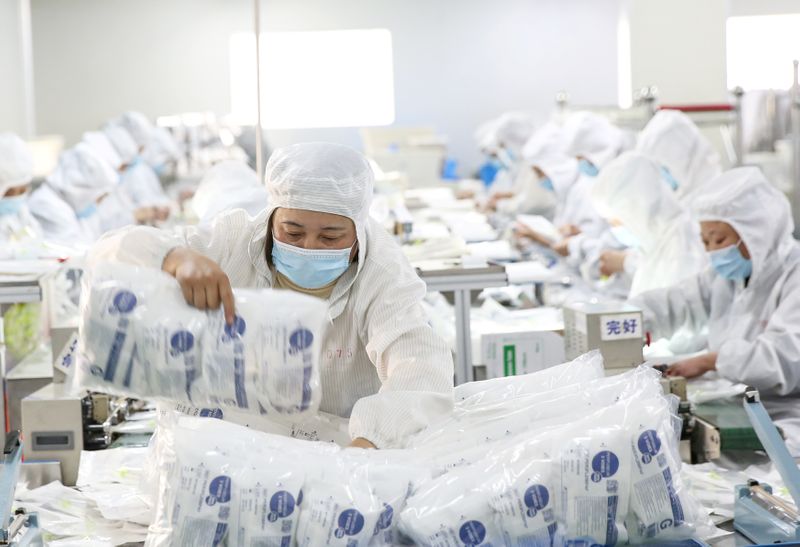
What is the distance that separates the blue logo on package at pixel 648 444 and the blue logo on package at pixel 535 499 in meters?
0.16

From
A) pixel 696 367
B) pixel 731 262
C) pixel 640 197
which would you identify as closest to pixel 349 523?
pixel 696 367

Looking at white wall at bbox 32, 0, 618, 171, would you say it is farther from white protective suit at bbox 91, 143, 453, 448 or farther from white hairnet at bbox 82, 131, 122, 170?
white protective suit at bbox 91, 143, 453, 448

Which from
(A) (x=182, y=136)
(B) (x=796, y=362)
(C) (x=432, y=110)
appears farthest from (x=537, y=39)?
(B) (x=796, y=362)

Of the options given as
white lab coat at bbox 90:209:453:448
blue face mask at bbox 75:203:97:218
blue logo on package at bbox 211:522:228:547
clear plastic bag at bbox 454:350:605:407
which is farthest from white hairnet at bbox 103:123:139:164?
blue logo on package at bbox 211:522:228:547

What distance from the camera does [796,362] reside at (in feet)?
9.54

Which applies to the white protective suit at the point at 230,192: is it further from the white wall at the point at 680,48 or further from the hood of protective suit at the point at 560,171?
the white wall at the point at 680,48

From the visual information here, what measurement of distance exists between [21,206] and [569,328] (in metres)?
3.46

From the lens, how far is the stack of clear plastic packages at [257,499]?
54.8 inches

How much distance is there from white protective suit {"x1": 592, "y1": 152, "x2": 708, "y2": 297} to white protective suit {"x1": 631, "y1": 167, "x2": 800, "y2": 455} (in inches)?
26.9

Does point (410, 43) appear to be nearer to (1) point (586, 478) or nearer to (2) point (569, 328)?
(2) point (569, 328)

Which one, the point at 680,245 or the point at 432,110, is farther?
the point at 432,110

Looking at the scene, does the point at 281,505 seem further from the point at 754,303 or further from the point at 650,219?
the point at 650,219

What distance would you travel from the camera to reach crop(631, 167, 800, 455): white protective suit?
2926 millimetres

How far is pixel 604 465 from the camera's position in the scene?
1450mm
